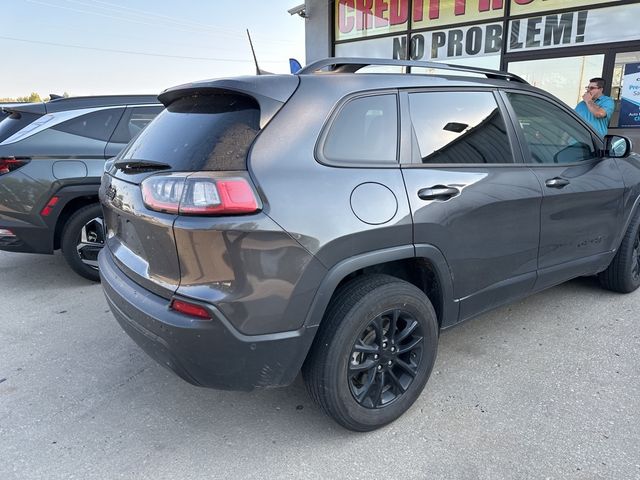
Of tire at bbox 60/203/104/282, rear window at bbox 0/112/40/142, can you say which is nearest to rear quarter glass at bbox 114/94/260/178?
tire at bbox 60/203/104/282

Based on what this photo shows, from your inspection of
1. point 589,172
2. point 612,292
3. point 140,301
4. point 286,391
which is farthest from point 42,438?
point 612,292

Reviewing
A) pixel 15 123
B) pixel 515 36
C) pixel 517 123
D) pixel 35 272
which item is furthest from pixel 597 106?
pixel 35 272

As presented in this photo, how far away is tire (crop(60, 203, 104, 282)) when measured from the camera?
4254 millimetres

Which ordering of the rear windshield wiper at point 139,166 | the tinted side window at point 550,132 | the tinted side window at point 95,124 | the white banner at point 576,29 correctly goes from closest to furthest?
1. the rear windshield wiper at point 139,166
2. the tinted side window at point 550,132
3. the tinted side window at point 95,124
4. the white banner at point 576,29

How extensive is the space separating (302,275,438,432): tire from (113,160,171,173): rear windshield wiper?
1015 mm

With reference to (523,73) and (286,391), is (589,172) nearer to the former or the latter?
(286,391)

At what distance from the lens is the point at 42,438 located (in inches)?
92.9

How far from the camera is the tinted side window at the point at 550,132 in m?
3.03

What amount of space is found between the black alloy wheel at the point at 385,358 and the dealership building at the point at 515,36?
6677 mm

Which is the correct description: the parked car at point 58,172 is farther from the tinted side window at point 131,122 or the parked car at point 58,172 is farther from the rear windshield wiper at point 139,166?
the rear windshield wiper at point 139,166

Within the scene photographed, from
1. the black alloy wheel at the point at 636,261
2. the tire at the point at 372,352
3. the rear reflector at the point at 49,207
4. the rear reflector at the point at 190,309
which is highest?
the rear reflector at the point at 190,309

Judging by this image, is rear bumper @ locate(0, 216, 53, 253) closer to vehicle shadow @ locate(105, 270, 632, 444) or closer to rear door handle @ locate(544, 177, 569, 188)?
vehicle shadow @ locate(105, 270, 632, 444)

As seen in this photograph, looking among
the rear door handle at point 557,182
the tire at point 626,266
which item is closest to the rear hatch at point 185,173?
the rear door handle at point 557,182

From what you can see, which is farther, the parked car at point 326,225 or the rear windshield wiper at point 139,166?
the rear windshield wiper at point 139,166
